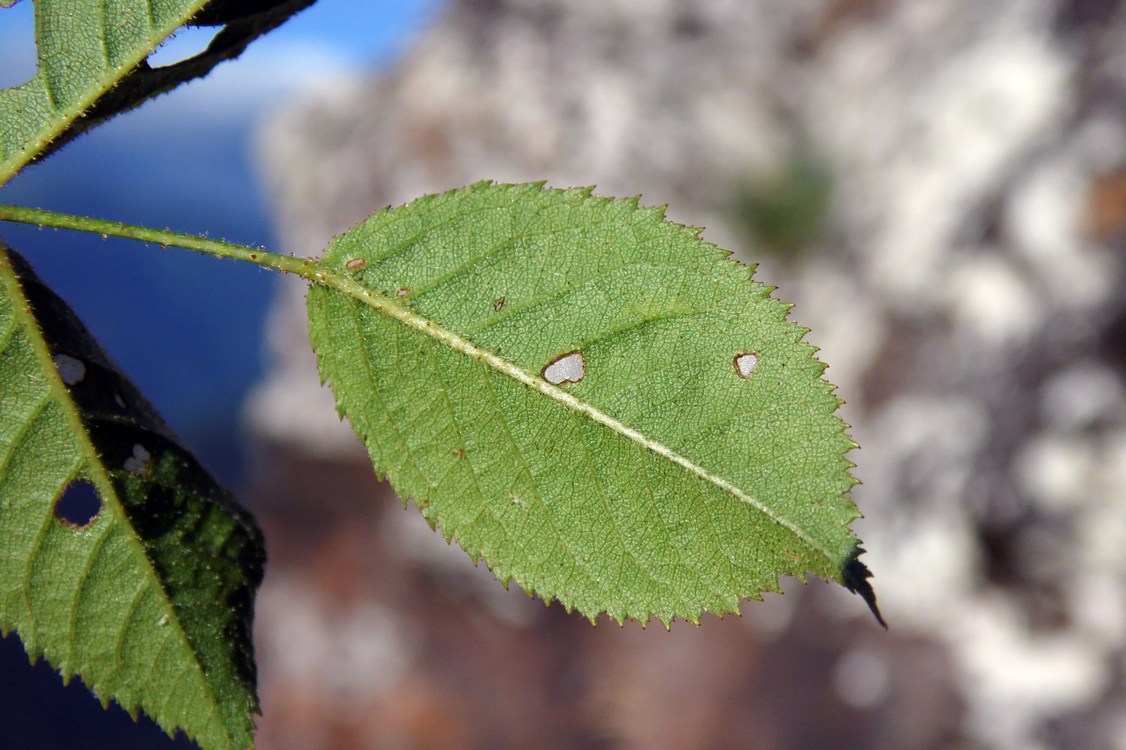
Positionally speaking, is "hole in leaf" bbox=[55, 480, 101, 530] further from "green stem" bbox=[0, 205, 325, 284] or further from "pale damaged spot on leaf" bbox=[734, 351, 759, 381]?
"pale damaged spot on leaf" bbox=[734, 351, 759, 381]

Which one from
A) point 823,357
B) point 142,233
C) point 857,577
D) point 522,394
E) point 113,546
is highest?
point 823,357

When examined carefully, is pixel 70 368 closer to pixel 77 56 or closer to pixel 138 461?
pixel 138 461

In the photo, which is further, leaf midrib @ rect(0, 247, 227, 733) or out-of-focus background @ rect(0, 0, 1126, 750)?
out-of-focus background @ rect(0, 0, 1126, 750)

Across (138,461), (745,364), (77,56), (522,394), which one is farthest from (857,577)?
(77,56)

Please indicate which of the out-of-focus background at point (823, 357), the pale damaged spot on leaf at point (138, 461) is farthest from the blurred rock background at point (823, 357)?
the pale damaged spot on leaf at point (138, 461)

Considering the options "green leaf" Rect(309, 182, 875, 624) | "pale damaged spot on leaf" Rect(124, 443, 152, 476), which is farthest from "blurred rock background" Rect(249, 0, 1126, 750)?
"pale damaged spot on leaf" Rect(124, 443, 152, 476)

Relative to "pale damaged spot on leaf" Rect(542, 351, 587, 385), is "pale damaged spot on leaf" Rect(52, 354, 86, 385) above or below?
below
